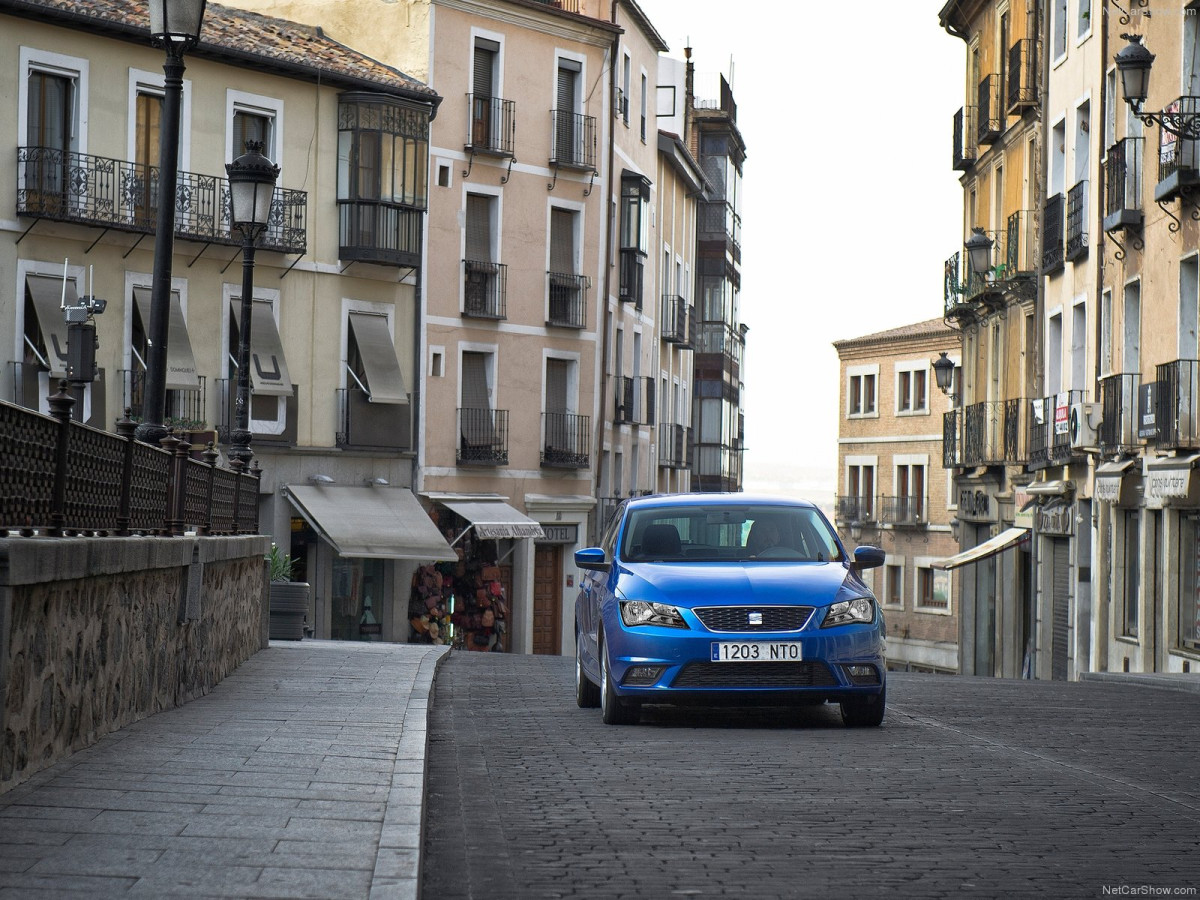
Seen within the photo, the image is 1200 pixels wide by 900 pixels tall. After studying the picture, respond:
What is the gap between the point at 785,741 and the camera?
11977 millimetres

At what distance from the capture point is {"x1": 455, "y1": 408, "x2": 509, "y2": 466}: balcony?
4412 cm

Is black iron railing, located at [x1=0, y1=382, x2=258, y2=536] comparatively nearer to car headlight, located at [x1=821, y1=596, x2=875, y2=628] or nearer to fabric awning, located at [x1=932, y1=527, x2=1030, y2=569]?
car headlight, located at [x1=821, y1=596, x2=875, y2=628]

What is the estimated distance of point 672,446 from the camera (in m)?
59.9

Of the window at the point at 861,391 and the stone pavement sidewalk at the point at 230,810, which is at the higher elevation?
the window at the point at 861,391

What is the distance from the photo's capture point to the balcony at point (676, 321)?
5852cm

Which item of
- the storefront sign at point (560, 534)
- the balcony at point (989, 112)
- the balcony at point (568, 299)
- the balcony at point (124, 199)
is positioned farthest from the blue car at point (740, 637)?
the balcony at point (568, 299)

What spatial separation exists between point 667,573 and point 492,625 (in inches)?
1218

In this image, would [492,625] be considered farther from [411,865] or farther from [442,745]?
[411,865]

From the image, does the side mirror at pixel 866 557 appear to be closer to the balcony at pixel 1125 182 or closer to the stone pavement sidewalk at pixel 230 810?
the stone pavement sidewalk at pixel 230 810

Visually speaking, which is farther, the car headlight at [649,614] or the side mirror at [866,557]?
the side mirror at [866,557]

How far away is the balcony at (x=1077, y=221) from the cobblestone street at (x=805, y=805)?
20.4m

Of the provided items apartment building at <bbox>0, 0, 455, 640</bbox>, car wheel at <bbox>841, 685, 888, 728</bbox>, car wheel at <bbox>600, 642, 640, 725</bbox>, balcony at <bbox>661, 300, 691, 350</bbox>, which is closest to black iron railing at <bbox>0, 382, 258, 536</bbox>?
car wheel at <bbox>600, 642, 640, 725</bbox>

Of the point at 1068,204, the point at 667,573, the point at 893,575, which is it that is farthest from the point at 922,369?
the point at 667,573

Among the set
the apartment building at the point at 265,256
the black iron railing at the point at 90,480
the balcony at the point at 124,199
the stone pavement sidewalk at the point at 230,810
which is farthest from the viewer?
the apartment building at the point at 265,256
